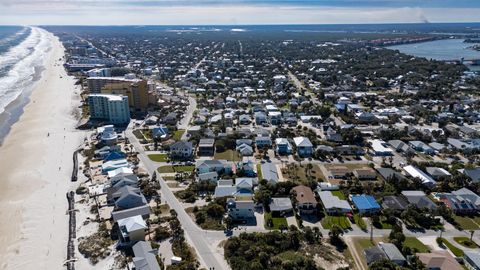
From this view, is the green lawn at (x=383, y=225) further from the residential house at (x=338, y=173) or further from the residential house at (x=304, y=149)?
the residential house at (x=304, y=149)

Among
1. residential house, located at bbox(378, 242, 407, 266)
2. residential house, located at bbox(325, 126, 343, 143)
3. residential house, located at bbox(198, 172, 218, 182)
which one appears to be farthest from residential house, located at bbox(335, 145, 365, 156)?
residential house, located at bbox(378, 242, 407, 266)

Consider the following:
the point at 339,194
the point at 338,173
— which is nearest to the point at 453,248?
the point at 339,194

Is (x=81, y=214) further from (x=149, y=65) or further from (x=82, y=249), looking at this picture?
(x=149, y=65)

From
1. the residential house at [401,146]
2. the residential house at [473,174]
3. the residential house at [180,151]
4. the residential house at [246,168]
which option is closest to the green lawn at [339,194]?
the residential house at [246,168]

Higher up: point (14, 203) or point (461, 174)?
point (461, 174)

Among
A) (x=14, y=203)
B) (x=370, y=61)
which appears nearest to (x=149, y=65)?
(x=370, y=61)

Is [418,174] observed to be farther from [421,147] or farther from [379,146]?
[421,147]
